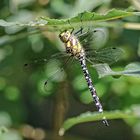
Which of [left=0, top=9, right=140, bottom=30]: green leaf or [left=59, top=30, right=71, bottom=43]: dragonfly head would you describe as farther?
[left=59, top=30, right=71, bottom=43]: dragonfly head

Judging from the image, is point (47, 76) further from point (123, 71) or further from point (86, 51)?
point (123, 71)

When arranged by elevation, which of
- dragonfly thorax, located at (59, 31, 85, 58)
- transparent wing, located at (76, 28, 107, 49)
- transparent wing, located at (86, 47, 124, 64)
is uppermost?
transparent wing, located at (76, 28, 107, 49)

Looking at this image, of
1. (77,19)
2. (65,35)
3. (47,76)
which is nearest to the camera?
(77,19)

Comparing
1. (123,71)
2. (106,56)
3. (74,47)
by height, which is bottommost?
(123,71)

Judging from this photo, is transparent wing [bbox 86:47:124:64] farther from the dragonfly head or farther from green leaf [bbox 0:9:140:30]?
green leaf [bbox 0:9:140:30]

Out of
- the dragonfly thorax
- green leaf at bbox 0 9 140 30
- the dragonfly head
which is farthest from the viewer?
the dragonfly thorax

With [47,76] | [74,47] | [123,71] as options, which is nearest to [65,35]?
[74,47]

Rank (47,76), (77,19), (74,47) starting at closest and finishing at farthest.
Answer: (77,19), (74,47), (47,76)

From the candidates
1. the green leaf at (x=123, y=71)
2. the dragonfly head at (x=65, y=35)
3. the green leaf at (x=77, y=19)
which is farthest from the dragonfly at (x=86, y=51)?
the green leaf at (x=77, y=19)

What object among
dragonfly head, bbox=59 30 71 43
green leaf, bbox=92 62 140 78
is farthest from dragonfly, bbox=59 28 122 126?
green leaf, bbox=92 62 140 78
